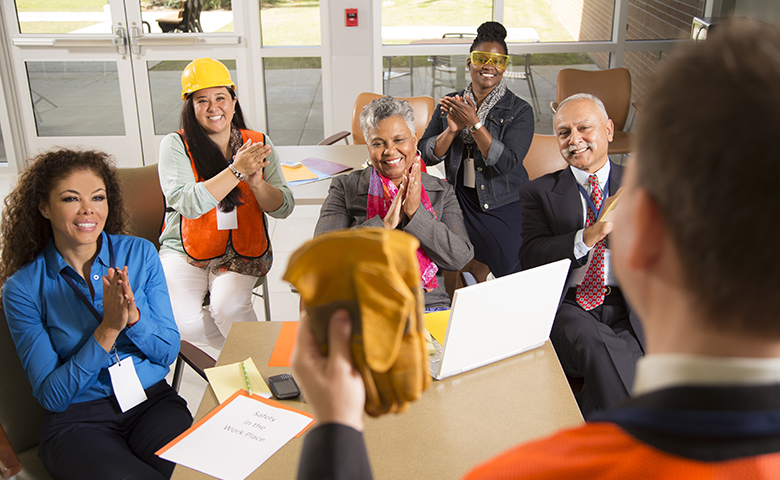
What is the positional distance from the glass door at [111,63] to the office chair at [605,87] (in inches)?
121

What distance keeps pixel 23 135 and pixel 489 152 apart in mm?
5186

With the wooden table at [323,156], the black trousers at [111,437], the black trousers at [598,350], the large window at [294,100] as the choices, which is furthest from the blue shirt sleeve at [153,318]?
the large window at [294,100]

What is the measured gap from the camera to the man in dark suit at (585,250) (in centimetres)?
193

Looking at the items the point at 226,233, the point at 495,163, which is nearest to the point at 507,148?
the point at 495,163

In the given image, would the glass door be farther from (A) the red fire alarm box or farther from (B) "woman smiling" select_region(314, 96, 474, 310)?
(B) "woman smiling" select_region(314, 96, 474, 310)

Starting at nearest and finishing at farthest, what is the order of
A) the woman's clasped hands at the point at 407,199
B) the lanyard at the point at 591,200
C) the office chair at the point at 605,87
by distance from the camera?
1. the woman's clasped hands at the point at 407,199
2. the lanyard at the point at 591,200
3. the office chair at the point at 605,87

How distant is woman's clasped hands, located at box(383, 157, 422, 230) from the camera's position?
2119 mm

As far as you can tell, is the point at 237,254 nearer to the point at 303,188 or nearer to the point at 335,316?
the point at 303,188

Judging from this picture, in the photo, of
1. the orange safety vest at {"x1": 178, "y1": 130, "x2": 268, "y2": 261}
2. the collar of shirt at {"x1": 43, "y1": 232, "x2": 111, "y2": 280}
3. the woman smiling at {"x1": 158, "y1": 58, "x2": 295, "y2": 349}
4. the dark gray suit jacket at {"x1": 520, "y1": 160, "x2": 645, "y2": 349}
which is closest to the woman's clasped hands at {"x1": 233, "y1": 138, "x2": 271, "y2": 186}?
the woman smiling at {"x1": 158, "y1": 58, "x2": 295, "y2": 349}

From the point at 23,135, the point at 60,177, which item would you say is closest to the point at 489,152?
the point at 60,177

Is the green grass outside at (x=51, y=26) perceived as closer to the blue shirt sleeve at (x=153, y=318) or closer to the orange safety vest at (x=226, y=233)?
the orange safety vest at (x=226, y=233)

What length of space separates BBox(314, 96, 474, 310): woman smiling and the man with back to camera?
169 centimetres

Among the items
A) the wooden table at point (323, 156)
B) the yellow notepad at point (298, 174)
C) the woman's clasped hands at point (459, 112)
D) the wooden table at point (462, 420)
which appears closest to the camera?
the wooden table at point (462, 420)

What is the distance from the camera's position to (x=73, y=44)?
5.63m
